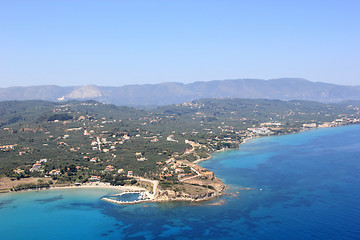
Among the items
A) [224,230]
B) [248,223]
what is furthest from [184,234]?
[248,223]

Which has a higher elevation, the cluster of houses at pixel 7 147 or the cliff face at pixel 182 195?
the cluster of houses at pixel 7 147

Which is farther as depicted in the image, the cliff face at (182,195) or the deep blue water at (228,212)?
the cliff face at (182,195)

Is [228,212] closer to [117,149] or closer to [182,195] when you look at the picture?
Result: [182,195]

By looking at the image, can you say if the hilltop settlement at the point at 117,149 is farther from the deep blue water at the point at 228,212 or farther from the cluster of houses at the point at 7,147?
the deep blue water at the point at 228,212

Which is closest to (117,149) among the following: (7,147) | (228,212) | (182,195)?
(7,147)

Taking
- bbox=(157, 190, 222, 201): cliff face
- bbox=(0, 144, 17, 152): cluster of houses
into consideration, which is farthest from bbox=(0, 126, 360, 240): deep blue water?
bbox=(0, 144, 17, 152): cluster of houses

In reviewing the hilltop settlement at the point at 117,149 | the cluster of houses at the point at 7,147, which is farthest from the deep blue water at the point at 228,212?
the cluster of houses at the point at 7,147
